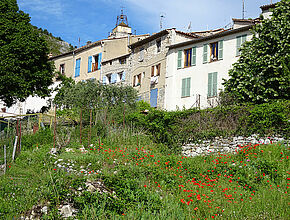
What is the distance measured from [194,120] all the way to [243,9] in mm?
18706

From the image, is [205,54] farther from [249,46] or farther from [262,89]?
[262,89]

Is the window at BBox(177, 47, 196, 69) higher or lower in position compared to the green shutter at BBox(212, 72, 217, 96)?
higher

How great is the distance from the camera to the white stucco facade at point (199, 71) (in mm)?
23062

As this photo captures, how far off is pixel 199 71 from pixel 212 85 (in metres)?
A: 1.71

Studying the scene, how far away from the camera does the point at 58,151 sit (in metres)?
13.7

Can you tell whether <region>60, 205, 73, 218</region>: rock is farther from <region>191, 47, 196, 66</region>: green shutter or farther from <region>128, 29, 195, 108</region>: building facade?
<region>191, 47, 196, 66</region>: green shutter

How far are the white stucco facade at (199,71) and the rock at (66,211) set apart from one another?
14.7 m

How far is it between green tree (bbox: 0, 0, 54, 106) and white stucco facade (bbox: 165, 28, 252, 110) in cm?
916

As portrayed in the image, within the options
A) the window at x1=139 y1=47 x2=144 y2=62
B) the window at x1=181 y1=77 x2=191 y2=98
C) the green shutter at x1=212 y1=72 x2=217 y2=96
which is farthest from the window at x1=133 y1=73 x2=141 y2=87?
the green shutter at x1=212 y1=72 x2=217 y2=96

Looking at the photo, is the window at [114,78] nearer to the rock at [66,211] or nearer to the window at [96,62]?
the window at [96,62]

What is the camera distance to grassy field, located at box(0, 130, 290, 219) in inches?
305

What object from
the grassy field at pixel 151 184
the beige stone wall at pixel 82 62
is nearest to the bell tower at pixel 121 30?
the beige stone wall at pixel 82 62

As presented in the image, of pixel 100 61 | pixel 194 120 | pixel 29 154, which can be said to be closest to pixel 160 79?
pixel 100 61

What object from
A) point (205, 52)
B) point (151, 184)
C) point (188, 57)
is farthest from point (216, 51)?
point (151, 184)
